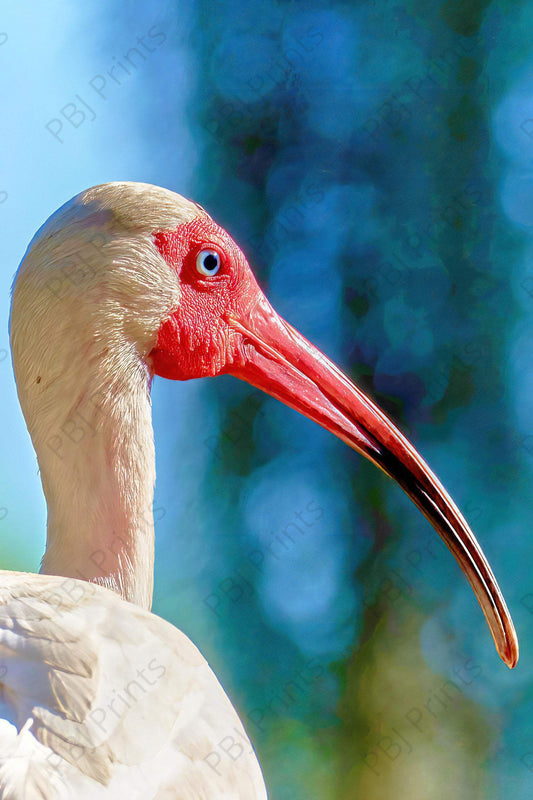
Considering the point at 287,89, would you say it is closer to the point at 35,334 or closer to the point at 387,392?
the point at 387,392

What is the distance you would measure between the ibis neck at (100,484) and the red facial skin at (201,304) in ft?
0.41

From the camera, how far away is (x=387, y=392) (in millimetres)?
3645

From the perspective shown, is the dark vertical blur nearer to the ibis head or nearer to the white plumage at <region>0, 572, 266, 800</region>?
the ibis head

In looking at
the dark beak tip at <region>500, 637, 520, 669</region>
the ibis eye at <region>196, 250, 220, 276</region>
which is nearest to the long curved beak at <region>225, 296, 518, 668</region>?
the dark beak tip at <region>500, 637, 520, 669</region>

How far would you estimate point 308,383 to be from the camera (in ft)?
4.21

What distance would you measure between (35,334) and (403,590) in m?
3.03

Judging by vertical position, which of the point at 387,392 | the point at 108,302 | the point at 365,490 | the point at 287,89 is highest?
the point at 287,89

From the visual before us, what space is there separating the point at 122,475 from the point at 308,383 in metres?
0.39

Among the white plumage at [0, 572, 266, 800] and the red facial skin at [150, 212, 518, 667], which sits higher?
the red facial skin at [150, 212, 518, 667]

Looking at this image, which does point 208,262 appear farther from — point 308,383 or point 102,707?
point 102,707

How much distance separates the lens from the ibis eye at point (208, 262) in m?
1.19

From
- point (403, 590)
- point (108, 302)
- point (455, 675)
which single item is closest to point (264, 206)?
point (403, 590)

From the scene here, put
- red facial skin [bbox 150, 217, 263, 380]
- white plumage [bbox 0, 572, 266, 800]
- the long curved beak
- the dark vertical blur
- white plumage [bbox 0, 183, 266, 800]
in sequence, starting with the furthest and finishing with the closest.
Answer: the dark vertical blur → the long curved beak → red facial skin [bbox 150, 217, 263, 380] → white plumage [bbox 0, 183, 266, 800] → white plumage [bbox 0, 572, 266, 800]

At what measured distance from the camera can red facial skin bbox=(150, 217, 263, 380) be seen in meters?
1.16
